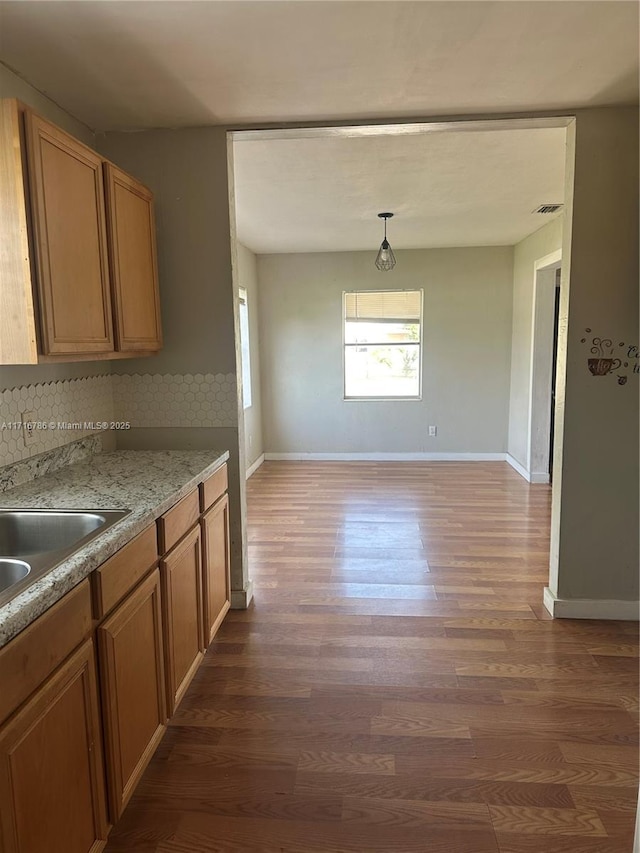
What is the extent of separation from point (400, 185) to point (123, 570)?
3.27m

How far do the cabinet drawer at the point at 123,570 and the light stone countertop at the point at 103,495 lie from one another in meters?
0.03

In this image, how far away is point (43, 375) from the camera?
7.85 feet

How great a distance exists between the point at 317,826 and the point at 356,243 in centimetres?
545

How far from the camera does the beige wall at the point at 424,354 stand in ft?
21.5

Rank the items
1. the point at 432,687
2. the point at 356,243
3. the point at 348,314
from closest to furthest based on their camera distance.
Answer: the point at 432,687
the point at 356,243
the point at 348,314

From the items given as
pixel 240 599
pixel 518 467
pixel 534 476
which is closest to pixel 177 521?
pixel 240 599

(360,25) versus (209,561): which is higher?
(360,25)

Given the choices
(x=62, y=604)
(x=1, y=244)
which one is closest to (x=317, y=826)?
(x=62, y=604)

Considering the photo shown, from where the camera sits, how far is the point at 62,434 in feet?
8.25

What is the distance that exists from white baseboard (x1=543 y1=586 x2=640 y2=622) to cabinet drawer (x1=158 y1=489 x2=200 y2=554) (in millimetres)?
1959

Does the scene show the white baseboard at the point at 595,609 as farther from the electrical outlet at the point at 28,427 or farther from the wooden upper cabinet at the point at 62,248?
the electrical outlet at the point at 28,427

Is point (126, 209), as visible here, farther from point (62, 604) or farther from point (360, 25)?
point (62, 604)

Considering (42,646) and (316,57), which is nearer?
(42,646)

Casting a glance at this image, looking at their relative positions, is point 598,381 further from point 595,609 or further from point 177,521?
point 177,521
